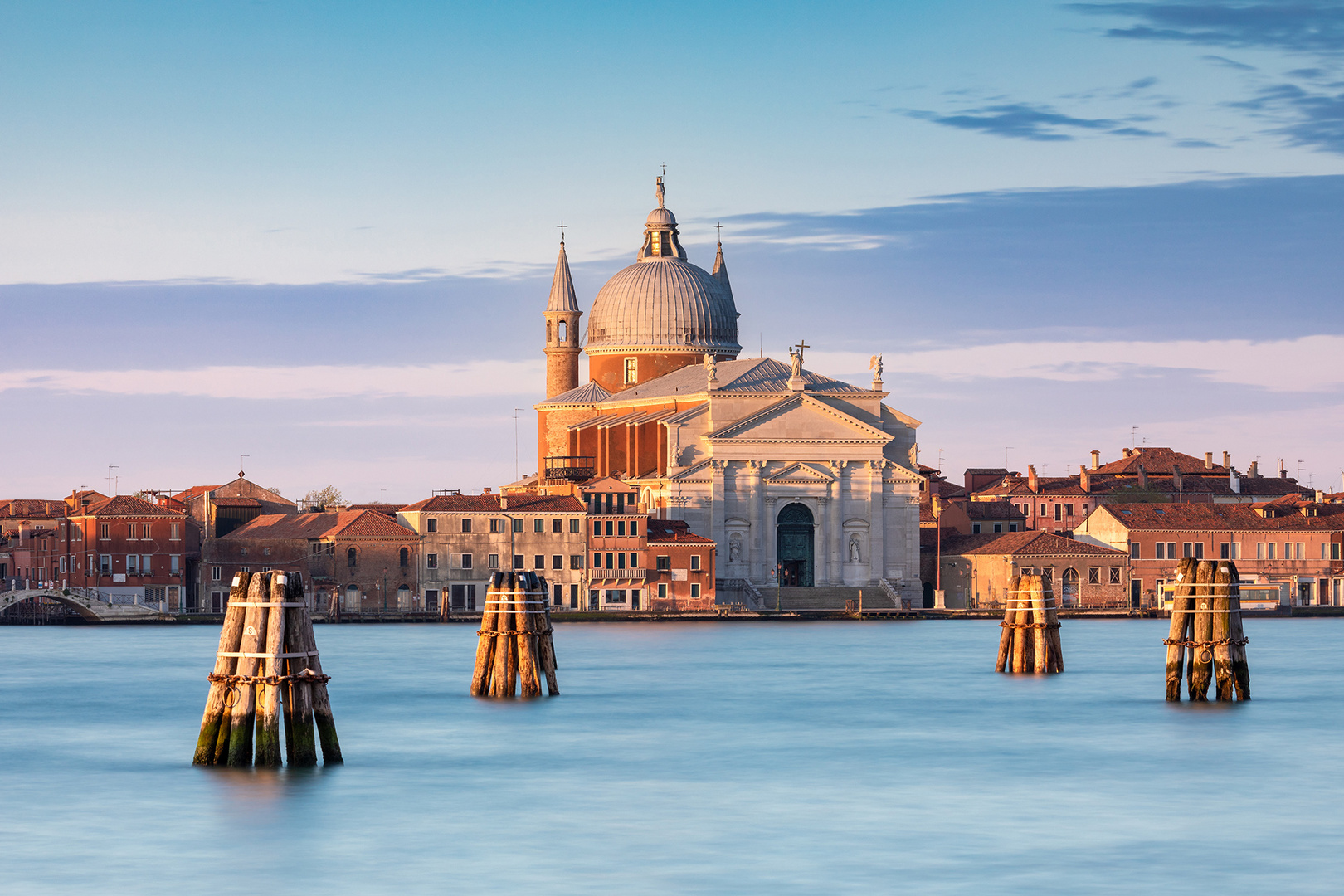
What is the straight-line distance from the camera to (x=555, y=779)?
929 inches

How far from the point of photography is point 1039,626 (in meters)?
34.9

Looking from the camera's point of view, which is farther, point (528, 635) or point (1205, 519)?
point (1205, 519)

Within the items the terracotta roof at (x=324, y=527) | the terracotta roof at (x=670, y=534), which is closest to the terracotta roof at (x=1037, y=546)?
the terracotta roof at (x=670, y=534)

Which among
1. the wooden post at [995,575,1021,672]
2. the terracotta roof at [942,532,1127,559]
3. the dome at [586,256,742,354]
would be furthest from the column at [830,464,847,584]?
the wooden post at [995,575,1021,672]

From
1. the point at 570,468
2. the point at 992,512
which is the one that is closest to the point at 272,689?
the point at 570,468

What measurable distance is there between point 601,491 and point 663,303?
1433 cm

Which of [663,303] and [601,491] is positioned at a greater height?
[663,303]

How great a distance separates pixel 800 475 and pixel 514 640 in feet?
112

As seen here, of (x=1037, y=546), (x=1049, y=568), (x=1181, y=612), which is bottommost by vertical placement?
(x=1181, y=612)

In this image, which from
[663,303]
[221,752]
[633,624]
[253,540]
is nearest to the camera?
[221,752]

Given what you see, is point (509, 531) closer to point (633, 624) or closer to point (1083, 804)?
point (633, 624)

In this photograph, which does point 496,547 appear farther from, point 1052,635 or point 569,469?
point 1052,635

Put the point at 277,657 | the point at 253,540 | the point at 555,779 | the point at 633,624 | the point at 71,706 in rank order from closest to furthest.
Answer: the point at 277,657 → the point at 555,779 → the point at 71,706 → the point at 633,624 → the point at 253,540

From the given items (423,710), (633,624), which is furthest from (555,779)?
(633,624)
